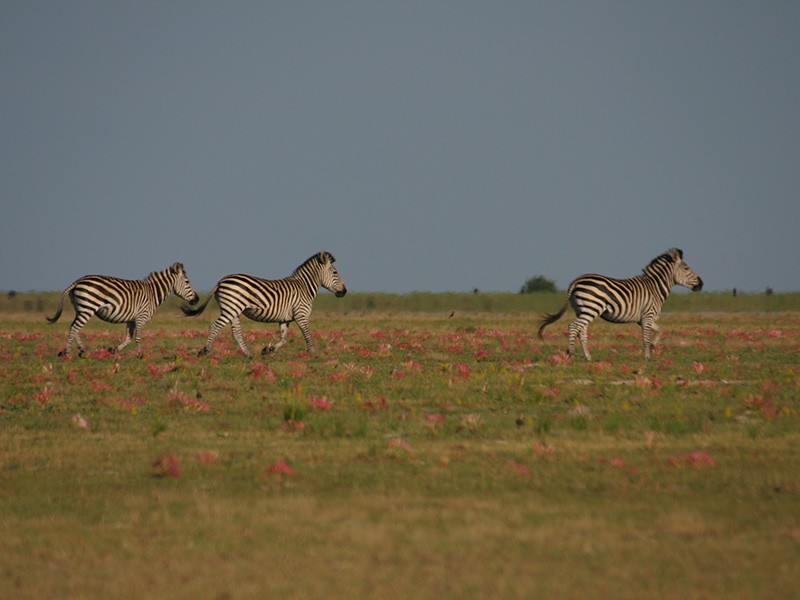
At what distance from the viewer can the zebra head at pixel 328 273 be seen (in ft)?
107

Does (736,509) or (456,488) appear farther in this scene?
(456,488)

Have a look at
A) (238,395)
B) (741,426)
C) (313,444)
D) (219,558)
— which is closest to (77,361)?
(238,395)

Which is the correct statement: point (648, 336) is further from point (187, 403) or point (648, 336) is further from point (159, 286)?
point (187, 403)

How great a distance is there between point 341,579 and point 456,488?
3667mm

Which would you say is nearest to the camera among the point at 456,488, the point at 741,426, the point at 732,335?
the point at 456,488

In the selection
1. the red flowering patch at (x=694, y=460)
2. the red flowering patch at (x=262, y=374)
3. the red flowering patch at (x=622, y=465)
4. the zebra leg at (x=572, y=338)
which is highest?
the zebra leg at (x=572, y=338)

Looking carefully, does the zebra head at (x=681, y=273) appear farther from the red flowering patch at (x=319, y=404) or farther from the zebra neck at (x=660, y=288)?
the red flowering patch at (x=319, y=404)

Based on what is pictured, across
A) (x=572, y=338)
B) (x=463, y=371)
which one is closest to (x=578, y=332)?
(x=572, y=338)

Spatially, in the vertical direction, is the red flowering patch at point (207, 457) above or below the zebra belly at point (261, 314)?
below

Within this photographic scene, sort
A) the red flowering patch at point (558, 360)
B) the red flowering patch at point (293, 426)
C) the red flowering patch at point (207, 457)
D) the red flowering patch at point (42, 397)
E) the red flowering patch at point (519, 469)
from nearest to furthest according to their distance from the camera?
the red flowering patch at point (519, 469), the red flowering patch at point (207, 457), the red flowering patch at point (293, 426), the red flowering patch at point (42, 397), the red flowering patch at point (558, 360)

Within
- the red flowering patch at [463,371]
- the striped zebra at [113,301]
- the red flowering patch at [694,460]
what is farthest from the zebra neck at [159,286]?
the red flowering patch at [694,460]

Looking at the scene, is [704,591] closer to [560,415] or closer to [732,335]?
[560,415]

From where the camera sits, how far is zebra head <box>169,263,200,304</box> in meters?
33.7

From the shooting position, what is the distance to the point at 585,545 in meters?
8.63
